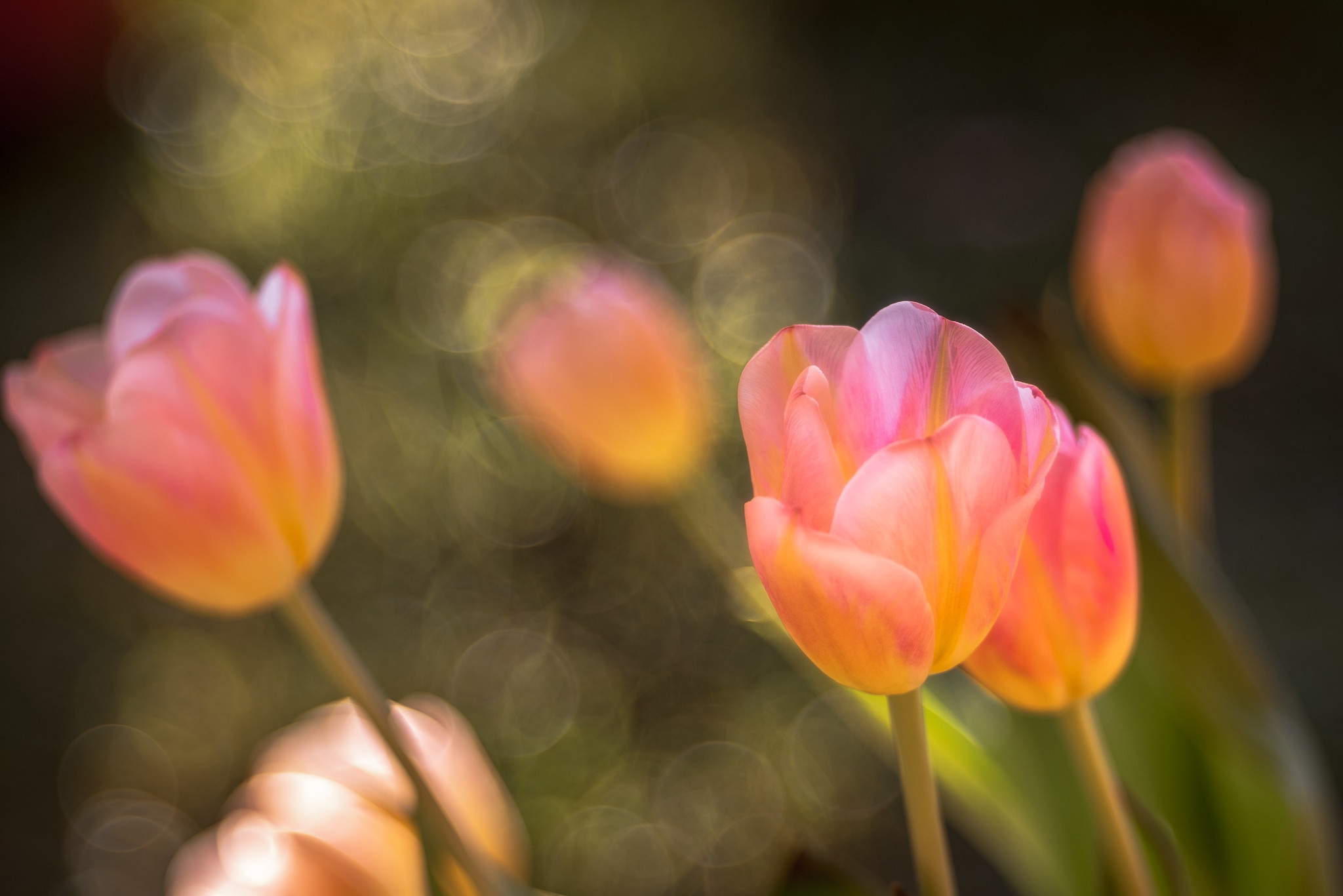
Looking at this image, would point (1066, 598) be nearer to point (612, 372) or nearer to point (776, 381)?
point (776, 381)

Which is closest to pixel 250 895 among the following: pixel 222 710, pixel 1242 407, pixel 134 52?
pixel 222 710

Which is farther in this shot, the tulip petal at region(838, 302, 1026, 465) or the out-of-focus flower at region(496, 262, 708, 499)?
the out-of-focus flower at region(496, 262, 708, 499)

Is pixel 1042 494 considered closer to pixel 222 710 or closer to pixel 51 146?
pixel 222 710

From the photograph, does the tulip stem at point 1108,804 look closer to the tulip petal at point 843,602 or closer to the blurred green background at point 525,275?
the tulip petal at point 843,602

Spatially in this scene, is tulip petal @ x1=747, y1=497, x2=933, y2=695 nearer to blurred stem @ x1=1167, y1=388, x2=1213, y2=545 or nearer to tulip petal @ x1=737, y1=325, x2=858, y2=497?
tulip petal @ x1=737, y1=325, x2=858, y2=497

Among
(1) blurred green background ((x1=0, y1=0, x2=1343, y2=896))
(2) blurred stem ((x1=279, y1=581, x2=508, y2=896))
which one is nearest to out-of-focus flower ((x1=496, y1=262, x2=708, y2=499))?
(2) blurred stem ((x1=279, y1=581, x2=508, y2=896))
